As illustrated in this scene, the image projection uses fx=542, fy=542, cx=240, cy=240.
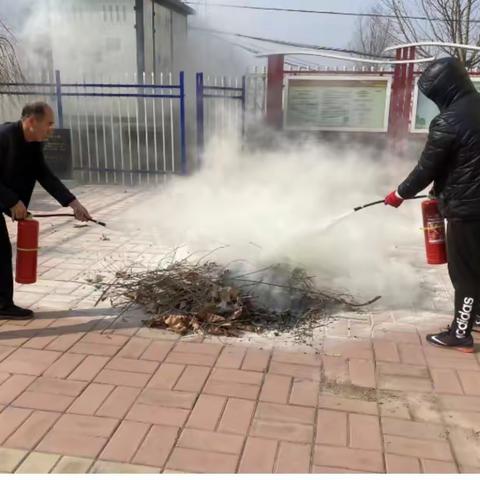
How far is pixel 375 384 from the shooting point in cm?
296

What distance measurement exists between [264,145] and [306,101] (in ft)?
3.64

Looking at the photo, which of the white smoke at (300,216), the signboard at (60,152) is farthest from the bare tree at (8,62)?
the white smoke at (300,216)

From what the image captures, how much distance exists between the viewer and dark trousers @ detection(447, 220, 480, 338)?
10.5ft

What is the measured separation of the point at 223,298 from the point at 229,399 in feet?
3.58

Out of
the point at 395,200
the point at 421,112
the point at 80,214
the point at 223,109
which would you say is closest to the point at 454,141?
the point at 395,200

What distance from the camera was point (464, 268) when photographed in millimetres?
3277

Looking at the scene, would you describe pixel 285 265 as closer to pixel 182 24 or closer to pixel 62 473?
pixel 62 473

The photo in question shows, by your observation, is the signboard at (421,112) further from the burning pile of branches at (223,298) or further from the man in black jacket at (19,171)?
the man in black jacket at (19,171)

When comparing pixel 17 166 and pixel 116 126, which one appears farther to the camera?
pixel 116 126

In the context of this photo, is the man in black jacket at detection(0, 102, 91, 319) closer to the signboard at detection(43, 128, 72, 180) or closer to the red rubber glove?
the red rubber glove

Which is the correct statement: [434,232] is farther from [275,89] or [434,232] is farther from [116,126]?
[116,126]

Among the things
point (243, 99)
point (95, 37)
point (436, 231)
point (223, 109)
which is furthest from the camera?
point (95, 37)

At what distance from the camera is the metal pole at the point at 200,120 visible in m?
8.74

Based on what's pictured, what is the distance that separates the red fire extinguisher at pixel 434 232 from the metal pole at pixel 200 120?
19.5 ft
